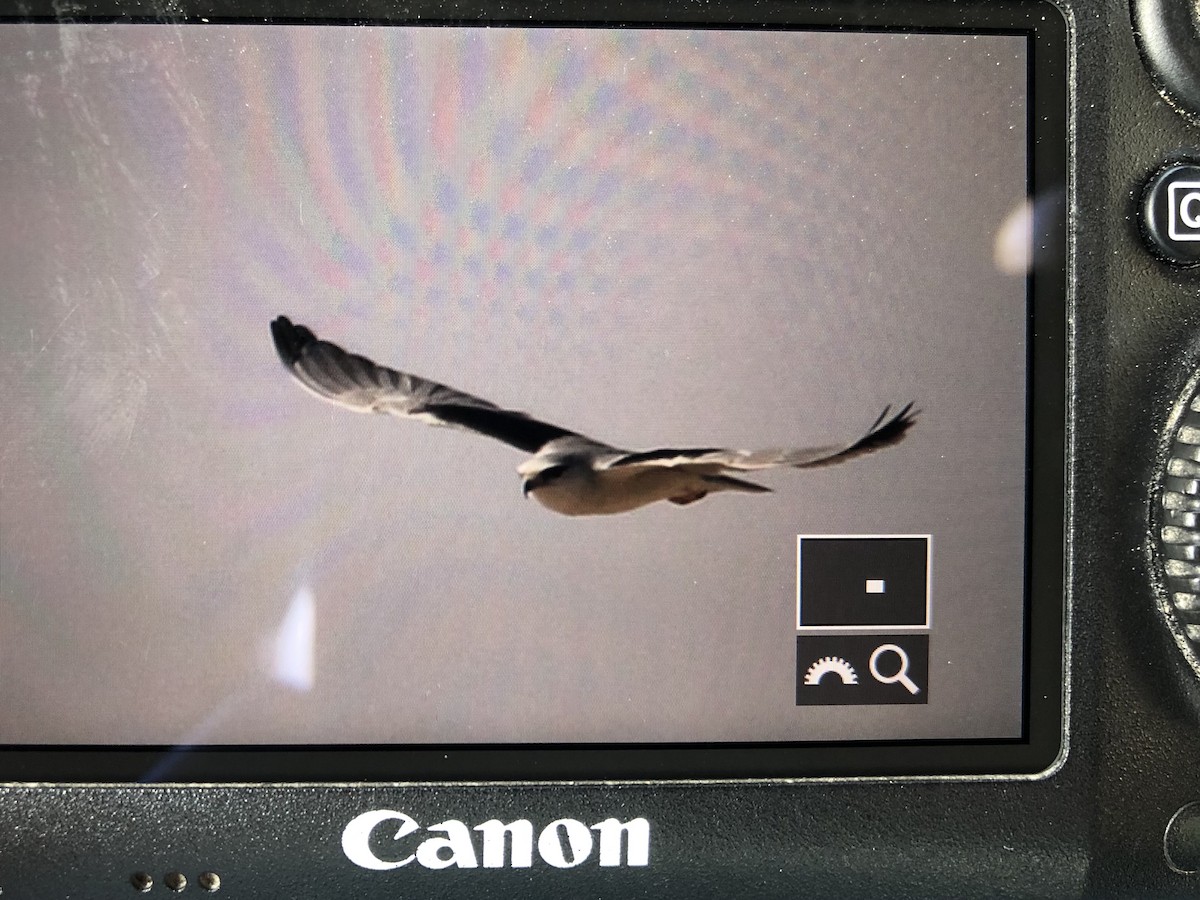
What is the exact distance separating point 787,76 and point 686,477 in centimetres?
17

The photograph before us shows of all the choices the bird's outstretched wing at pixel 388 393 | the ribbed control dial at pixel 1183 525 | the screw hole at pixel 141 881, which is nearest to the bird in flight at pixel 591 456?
the bird's outstretched wing at pixel 388 393

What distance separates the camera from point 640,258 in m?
0.41

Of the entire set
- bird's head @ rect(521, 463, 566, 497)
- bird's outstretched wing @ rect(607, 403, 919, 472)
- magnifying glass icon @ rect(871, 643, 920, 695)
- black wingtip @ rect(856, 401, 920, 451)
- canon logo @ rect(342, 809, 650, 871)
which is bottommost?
canon logo @ rect(342, 809, 650, 871)

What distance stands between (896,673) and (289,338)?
28 centimetres

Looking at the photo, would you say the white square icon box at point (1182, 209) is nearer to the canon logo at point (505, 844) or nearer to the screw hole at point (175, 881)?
the canon logo at point (505, 844)

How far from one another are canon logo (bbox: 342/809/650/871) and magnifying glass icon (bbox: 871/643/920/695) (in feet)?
0.38

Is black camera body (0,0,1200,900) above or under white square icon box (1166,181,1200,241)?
under

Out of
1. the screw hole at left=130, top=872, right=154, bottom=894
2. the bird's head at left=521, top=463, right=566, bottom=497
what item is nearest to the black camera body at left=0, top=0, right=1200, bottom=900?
the screw hole at left=130, top=872, right=154, bottom=894

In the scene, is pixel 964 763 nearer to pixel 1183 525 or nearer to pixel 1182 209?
pixel 1183 525

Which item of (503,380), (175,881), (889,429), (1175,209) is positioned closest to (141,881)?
(175,881)

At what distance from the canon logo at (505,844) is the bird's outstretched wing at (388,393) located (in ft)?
0.53

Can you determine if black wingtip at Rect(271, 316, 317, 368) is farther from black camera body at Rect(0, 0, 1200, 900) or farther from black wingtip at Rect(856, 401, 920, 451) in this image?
black wingtip at Rect(856, 401, 920, 451)

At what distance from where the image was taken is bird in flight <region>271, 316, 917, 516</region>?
0.41m

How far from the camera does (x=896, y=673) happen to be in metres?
0.43
